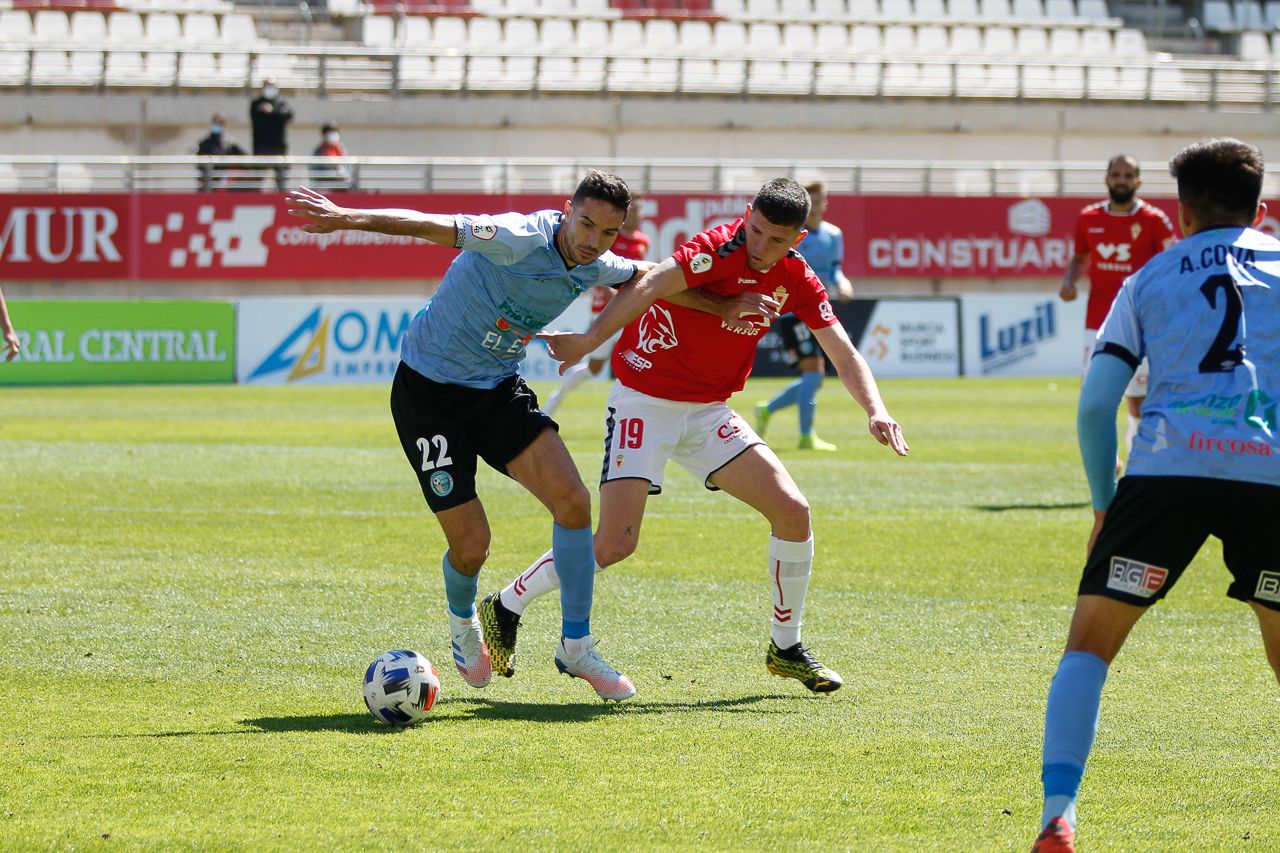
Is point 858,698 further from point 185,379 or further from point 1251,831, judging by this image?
point 185,379

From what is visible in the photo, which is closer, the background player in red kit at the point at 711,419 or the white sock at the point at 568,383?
the background player in red kit at the point at 711,419

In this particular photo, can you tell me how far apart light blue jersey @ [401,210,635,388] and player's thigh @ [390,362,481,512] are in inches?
2.3

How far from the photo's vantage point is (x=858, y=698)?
20.6ft

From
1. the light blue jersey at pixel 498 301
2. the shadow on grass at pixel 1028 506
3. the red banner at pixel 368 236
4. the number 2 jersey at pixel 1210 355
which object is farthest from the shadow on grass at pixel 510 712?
the red banner at pixel 368 236

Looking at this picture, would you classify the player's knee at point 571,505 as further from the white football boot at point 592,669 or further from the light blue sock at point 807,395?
the light blue sock at point 807,395

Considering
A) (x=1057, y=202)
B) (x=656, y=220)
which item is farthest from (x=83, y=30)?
(x=1057, y=202)

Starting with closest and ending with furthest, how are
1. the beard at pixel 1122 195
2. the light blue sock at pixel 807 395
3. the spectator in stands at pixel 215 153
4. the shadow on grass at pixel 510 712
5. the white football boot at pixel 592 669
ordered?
the shadow on grass at pixel 510 712
the white football boot at pixel 592 669
the beard at pixel 1122 195
the light blue sock at pixel 807 395
the spectator in stands at pixel 215 153

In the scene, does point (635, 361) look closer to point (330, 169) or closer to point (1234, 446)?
point (1234, 446)

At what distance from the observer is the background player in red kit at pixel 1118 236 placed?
12.5m

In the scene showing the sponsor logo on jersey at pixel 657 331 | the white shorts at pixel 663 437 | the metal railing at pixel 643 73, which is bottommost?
the white shorts at pixel 663 437

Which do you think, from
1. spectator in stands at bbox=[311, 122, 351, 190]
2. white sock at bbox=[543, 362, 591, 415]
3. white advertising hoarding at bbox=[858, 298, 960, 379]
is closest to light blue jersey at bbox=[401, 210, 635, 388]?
white sock at bbox=[543, 362, 591, 415]

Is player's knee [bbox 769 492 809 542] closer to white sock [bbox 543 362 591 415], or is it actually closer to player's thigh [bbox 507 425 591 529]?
player's thigh [bbox 507 425 591 529]

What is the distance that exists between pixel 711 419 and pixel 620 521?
0.56 metres

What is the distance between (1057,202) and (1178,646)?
24.0 m
